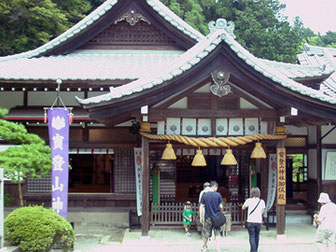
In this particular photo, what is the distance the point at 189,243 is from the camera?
9656 mm

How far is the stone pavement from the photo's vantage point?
934 centimetres

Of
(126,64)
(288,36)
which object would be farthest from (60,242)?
(288,36)

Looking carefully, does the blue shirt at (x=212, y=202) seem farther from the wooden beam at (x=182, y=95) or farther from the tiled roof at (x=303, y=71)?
the tiled roof at (x=303, y=71)

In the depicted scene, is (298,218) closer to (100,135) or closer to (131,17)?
(100,135)

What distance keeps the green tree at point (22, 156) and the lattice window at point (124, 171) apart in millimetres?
3469

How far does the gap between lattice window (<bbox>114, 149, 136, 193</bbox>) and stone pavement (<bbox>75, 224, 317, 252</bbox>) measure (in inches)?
87.1

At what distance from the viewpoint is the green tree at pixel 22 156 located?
326 inches

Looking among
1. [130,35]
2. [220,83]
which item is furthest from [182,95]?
[130,35]

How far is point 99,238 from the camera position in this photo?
1079cm

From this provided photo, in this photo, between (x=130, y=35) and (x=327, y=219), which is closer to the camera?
(x=327, y=219)

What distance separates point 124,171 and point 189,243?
13.0ft

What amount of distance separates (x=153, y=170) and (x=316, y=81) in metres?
6.19

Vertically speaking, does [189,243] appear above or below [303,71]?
below

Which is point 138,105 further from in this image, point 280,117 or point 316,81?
point 316,81
